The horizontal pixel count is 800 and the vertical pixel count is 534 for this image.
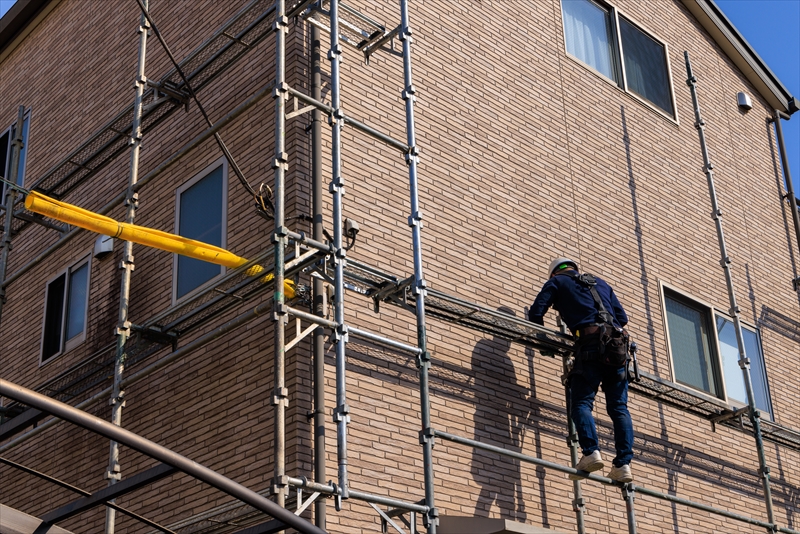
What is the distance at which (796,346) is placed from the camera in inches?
642

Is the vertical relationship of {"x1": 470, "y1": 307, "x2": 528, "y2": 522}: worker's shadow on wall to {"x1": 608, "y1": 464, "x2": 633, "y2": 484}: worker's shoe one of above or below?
above

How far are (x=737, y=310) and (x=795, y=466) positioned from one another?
7.54ft

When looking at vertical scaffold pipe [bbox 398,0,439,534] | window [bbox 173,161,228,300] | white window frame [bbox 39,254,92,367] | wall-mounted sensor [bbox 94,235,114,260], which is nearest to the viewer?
vertical scaffold pipe [bbox 398,0,439,534]

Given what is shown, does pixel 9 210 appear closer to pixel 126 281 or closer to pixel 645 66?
pixel 126 281

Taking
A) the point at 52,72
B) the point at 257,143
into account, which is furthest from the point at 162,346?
the point at 52,72

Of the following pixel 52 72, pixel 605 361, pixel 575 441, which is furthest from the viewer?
pixel 52 72

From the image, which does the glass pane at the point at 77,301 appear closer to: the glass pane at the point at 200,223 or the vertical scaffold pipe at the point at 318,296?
the glass pane at the point at 200,223

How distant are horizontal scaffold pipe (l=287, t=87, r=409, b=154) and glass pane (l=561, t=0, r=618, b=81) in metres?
4.95

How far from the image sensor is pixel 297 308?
10.2m

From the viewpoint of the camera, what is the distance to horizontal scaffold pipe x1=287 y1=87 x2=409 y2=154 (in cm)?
1034

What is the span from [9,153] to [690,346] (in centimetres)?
993

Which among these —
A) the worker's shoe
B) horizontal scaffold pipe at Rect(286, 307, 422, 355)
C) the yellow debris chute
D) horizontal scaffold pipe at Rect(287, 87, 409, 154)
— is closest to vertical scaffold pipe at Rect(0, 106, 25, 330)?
the yellow debris chute

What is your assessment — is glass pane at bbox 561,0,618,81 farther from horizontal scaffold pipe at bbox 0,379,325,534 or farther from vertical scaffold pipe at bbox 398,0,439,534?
horizontal scaffold pipe at bbox 0,379,325,534

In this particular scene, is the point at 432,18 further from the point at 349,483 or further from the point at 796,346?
the point at 796,346
